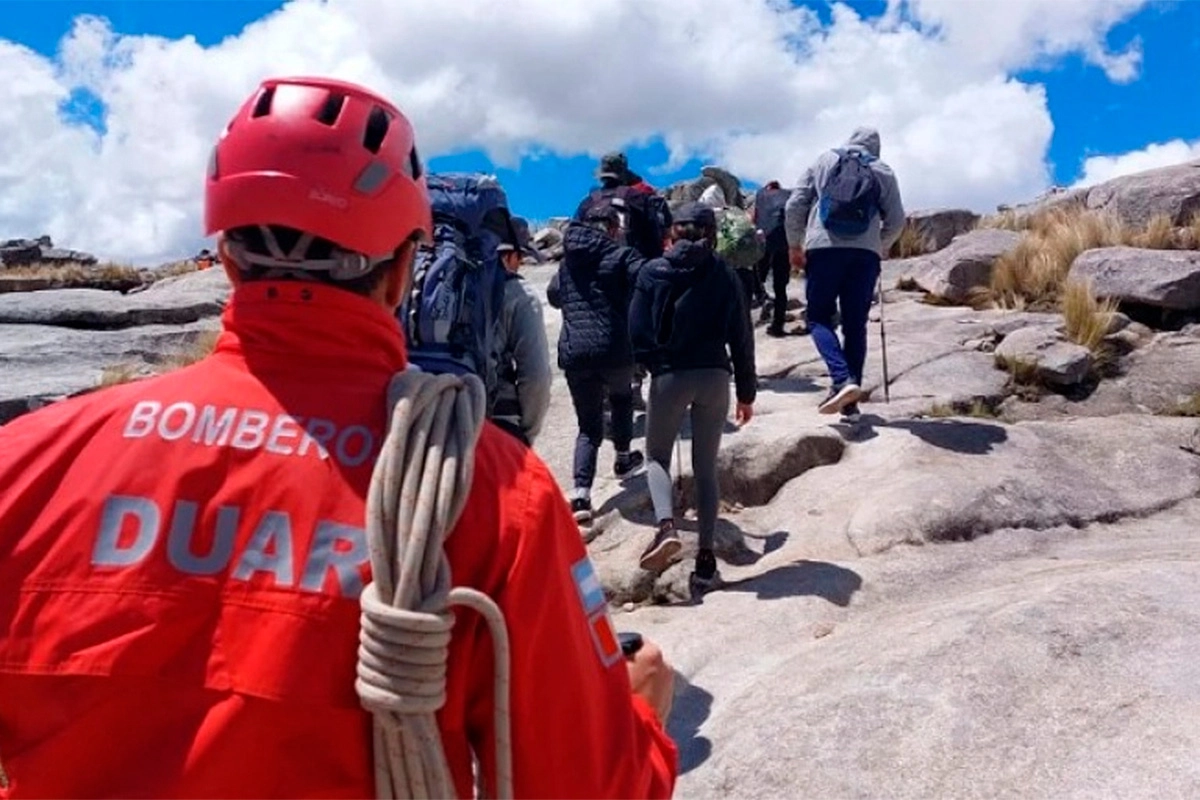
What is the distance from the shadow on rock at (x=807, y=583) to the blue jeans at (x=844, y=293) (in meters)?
2.01

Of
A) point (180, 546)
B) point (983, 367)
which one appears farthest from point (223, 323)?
point (983, 367)

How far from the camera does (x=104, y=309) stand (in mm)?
15734

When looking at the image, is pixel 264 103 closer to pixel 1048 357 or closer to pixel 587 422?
pixel 587 422

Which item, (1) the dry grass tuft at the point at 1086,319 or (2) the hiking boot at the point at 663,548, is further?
(1) the dry grass tuft at the point at 1086,319

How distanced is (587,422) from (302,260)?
618 cm

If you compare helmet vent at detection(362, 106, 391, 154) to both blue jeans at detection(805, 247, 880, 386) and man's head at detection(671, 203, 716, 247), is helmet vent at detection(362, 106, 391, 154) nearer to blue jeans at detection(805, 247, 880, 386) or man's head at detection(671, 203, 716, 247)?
man's head at detection(671, 203, 716, 247)

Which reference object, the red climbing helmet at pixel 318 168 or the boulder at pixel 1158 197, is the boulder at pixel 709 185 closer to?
the boulder at pixel 1158 197

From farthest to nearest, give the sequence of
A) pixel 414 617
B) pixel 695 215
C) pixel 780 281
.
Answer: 1. pixel 780 281
2. pixel 695 215
3. pixel 414 617

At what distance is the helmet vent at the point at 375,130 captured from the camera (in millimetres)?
1638

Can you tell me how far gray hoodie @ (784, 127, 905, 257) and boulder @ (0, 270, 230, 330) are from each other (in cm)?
847

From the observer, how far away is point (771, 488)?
7945 mm

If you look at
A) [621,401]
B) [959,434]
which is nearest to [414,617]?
[621,401]

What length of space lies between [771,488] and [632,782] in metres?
6.49

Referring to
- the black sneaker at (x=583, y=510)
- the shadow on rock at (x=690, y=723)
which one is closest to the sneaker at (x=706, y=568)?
the shadow on rock at (x=690, y=723)
